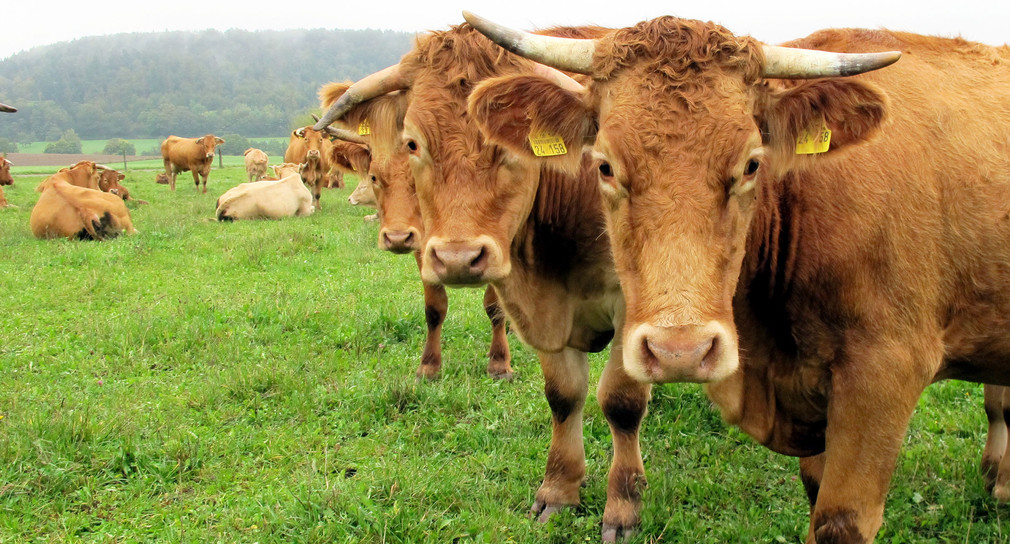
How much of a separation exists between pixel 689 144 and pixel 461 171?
138 cm

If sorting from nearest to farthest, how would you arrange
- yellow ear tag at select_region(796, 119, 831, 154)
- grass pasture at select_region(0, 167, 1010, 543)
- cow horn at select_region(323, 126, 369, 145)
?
1. yellow ear tag at select_region(796, 119, 831, 154)
2. grass pasture at select_region(0, 167, 1010, 543)
3. cow horn at select_region(323, 126, 369, 145)

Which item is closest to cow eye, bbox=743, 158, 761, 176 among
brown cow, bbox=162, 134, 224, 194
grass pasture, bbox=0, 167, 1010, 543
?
grass pasture, bbox=0, 167, 1010, 543

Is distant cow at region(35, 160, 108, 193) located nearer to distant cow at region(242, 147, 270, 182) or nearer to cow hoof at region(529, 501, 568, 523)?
distant cow at region(242, 147, 270, 182)

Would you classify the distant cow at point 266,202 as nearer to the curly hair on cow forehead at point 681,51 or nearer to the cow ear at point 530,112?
the cow ear at point 530,112

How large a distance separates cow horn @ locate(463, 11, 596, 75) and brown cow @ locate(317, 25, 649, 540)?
28.5 inches

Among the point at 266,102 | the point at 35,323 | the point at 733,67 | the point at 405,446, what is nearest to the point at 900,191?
the point at 733,67

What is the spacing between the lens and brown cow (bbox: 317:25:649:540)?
11.4 ft

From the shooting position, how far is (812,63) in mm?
2586

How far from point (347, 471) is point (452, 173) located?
1.92 m

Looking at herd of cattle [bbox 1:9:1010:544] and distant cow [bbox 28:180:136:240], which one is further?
distant cow [bbox 28:180:136:240]

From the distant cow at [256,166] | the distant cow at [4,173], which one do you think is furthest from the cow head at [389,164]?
the distant cow at [256,166]

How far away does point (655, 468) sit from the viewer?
171 inches

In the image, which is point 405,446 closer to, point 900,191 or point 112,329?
point 900,191

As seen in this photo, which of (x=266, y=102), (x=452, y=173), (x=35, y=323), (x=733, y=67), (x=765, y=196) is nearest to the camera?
(x=733, y=67)
